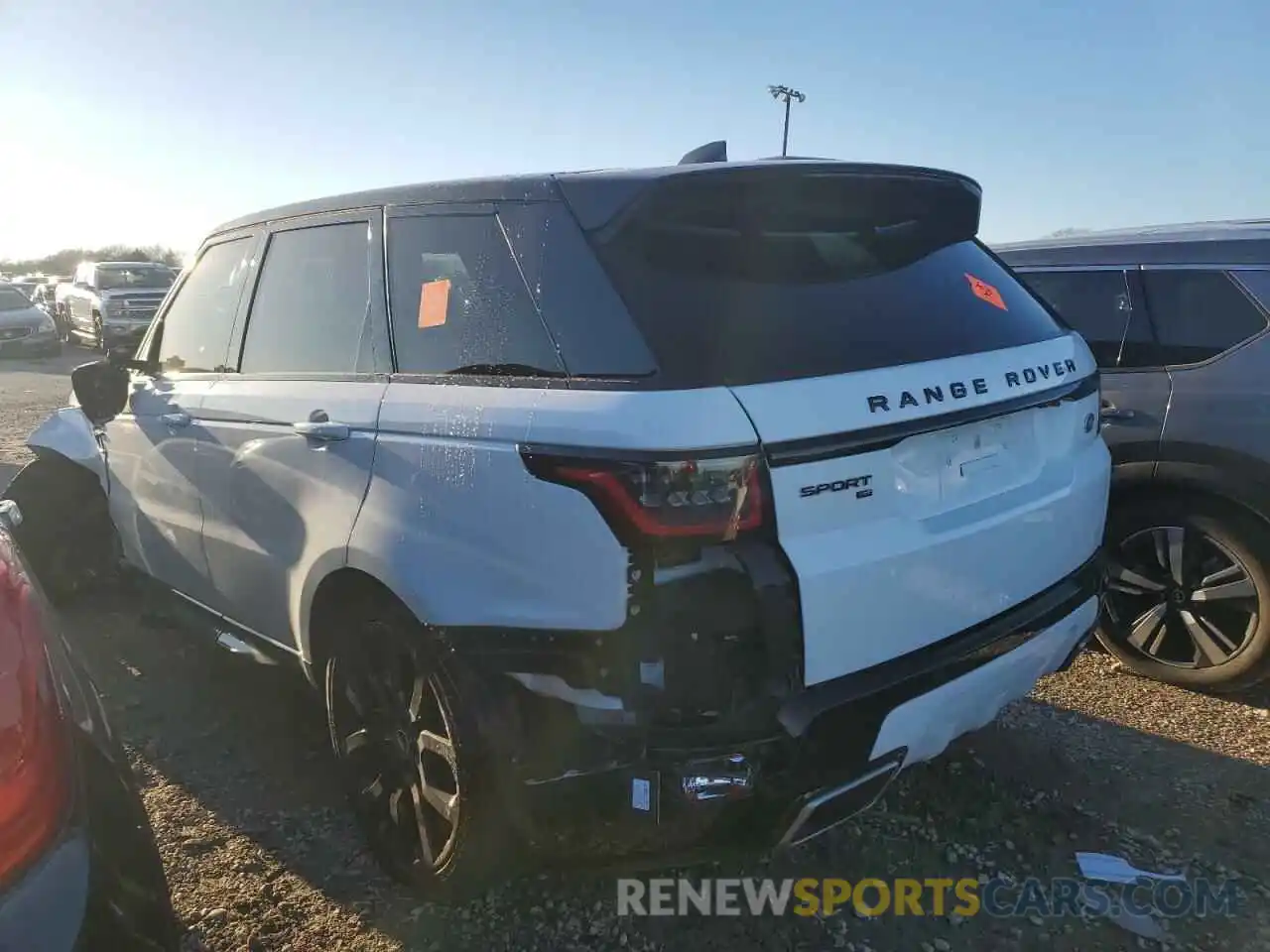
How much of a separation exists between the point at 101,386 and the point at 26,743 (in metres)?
2.93

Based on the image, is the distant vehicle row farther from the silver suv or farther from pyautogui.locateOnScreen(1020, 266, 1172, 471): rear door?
the silver suv

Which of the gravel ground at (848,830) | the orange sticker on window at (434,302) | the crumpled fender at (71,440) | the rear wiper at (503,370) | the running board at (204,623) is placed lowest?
the gravel ground at (848,830)

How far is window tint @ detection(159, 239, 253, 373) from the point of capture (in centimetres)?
351

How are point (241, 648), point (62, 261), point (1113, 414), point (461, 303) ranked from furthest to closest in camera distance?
point (62, 261) < point (1113, 414) < point (241, 648) < point (461, 303)

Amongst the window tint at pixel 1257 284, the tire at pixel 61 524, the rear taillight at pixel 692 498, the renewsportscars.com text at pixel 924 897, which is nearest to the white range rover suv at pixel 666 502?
the rear taillight at pixel 692 498

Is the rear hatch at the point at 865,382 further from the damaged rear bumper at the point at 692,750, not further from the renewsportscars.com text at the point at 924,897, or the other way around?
the renewsportscars.com text at the point at 924,897

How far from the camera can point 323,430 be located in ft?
8.73

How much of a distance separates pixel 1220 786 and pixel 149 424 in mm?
4079

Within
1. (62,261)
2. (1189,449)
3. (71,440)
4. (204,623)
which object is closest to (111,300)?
(71,440)

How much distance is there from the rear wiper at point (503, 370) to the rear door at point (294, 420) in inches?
13.0

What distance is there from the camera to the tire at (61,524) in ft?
15.3

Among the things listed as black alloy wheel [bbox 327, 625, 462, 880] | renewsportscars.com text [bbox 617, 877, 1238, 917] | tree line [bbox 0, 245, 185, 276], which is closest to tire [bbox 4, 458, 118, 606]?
black alloy wheel [bbox 327, 625, 462, 880]

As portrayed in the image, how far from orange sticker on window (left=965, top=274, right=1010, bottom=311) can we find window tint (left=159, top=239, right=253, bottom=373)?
2.49m

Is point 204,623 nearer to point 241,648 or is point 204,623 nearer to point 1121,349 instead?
point 241,648
